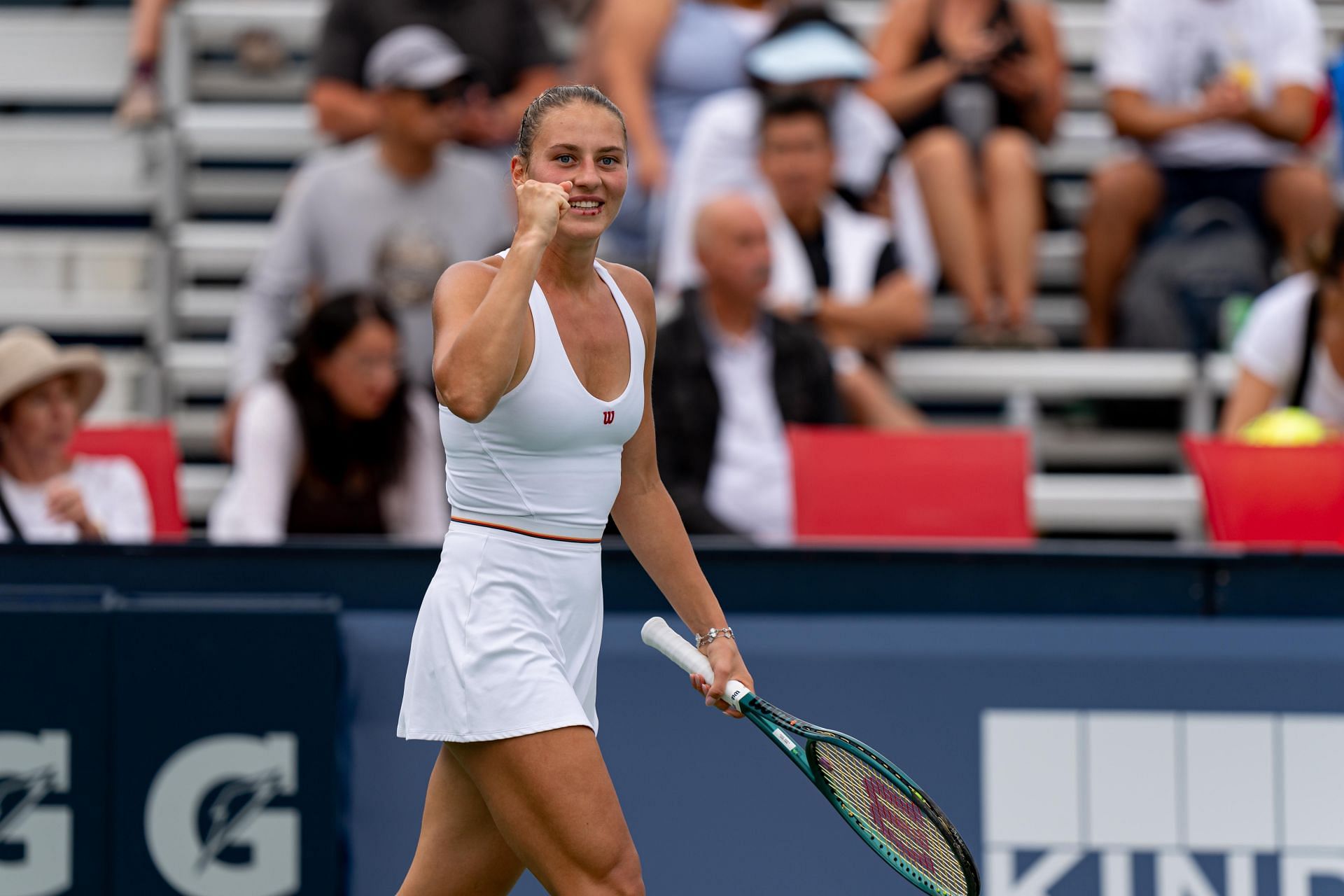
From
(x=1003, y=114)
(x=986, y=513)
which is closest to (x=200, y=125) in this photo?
(x=1003, y=114)

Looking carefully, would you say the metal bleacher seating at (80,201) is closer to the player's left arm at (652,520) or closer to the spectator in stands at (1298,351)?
the spectator in stands at (1298,351)

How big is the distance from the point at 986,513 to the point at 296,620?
2106 mm

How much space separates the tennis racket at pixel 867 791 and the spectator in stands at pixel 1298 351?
3.19m

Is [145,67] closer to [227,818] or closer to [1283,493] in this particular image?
[227,818]

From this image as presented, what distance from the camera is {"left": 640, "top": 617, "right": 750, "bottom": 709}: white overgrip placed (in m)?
2.76

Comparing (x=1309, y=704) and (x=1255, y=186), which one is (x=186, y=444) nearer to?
(x=1255, y=186)

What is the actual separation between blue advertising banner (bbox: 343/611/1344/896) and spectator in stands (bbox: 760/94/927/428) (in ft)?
7.48

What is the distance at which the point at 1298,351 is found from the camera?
546 cm

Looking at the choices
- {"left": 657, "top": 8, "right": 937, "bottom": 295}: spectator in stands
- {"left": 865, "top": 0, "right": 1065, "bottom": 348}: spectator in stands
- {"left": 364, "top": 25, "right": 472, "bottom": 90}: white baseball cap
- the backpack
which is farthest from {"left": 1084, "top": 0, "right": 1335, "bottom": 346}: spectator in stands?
{"left": 364, "top": 25, "right": 472, "bottom": 90}: white baseball cap

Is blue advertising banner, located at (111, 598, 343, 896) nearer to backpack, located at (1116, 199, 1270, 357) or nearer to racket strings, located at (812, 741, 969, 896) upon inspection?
racket strings, located at (812, 741, 969, 896)

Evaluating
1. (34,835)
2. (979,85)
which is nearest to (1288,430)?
(979,85)

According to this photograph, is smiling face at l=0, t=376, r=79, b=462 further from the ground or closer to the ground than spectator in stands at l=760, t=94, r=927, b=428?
closer to the ground

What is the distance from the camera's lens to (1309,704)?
370cm

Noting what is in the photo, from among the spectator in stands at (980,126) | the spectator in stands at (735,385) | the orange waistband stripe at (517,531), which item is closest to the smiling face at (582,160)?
the orange waistband stripe at (517,531)
